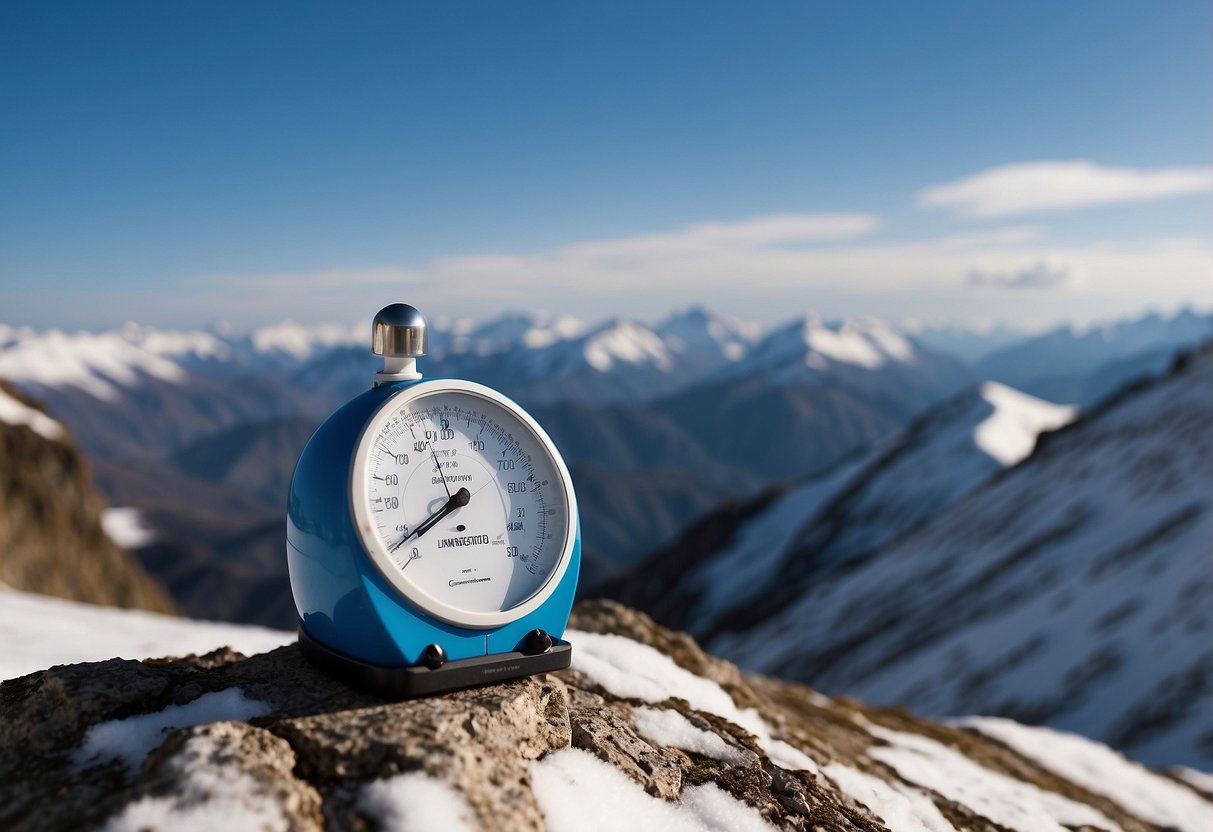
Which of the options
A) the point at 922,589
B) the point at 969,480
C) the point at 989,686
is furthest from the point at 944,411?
the point at 989,686

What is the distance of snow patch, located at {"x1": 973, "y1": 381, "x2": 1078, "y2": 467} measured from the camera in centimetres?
12319

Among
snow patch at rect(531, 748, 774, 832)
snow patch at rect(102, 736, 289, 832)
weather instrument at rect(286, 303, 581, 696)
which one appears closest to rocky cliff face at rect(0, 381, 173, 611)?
weather instrument at rect(286, 303, 581, 696)

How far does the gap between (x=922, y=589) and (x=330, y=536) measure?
5619 cm

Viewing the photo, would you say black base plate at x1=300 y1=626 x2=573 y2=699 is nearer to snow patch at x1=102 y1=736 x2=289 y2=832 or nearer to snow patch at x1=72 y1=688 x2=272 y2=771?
snow patch at x1=72 y1=688 x2=272 y2=771

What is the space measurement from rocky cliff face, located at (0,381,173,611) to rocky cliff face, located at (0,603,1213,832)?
187ft

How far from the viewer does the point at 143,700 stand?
493 cm

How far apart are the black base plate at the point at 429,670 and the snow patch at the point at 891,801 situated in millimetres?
2720

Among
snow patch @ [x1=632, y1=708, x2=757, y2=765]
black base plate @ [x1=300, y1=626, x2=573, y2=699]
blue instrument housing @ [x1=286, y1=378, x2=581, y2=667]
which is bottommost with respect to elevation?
snow patch @ [x1=632, y1=708, x2=757, y2=765]

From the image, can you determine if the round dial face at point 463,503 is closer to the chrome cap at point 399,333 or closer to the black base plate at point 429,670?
the black base plate at point 429,670

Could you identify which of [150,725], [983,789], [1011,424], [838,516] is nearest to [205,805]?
[150,725]

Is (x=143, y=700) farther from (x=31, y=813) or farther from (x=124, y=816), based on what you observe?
(x=124, y=816)

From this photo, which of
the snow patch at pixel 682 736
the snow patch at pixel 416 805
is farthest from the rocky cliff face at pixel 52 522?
the snow patch at pixel 416 805

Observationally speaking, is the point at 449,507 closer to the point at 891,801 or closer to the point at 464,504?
the point at 464,504

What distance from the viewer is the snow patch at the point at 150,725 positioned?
4410mm
